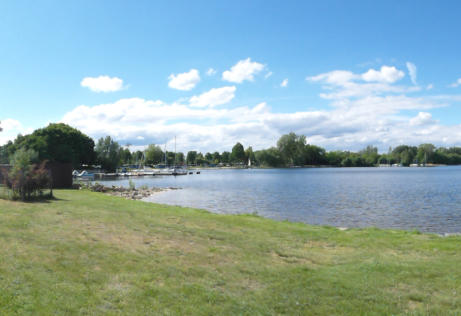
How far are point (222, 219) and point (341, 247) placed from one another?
621 centimetres

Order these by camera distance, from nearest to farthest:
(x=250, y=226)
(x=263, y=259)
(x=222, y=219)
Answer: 1. (x=263, y=259)
2. (x=250, y=226)
3. (x=222, y=219)

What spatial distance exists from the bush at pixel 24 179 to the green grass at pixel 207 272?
514 centimetres

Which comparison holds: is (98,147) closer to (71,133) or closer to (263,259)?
(71,133)

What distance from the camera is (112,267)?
25.7 feet

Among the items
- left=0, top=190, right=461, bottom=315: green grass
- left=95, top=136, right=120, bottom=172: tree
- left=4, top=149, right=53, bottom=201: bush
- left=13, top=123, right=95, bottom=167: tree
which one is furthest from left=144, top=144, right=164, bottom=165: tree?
left=0, top=190, right=461, bottom=315: green grass

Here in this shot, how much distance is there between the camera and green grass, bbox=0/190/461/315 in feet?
20.5

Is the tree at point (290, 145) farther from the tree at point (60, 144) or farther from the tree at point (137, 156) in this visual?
the tree at point (60, 144)

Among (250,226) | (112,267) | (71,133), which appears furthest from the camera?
(71,133)

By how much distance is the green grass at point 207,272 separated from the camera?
6.24 metres

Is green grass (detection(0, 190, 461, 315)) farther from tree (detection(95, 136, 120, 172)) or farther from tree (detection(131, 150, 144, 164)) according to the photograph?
tree (detection(131, 150, 144, 164))

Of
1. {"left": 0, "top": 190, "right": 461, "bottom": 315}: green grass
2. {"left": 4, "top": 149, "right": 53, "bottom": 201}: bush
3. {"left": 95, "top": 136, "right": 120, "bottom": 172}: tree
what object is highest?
{"left": 95, "top": 136, "right": 120, "bottom": 172}: tree

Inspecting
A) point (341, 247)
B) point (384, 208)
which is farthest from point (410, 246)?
point (384, 208)

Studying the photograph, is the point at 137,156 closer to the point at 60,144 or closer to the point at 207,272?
the point at 60,144

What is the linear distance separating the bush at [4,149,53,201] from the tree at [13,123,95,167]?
5888 cm
